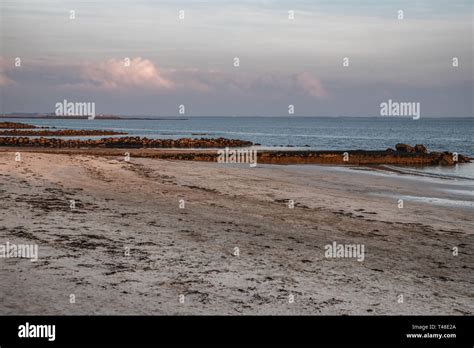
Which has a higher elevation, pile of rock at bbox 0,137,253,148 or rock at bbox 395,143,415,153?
pile of rock at bbox 0,137,253,148

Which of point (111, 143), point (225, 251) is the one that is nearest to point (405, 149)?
point (111, 143)

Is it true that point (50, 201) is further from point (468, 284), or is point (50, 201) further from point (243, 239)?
point (468, 284)

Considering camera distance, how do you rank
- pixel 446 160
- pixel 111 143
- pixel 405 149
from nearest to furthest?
pixel 446 160
pixel 405 149
pixel 111 143

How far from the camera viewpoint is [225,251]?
10758 millimetres

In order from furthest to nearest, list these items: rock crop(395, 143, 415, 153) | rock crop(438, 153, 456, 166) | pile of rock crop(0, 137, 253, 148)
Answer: pile of rock crop(0, 137, 253, 148)
rock crop(395, 143, 415, 153)
rock crop(438, 153, 456, 166)

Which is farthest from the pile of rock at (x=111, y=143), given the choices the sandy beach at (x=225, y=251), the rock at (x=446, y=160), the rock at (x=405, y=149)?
the sandy beach at (x=225, y=251)

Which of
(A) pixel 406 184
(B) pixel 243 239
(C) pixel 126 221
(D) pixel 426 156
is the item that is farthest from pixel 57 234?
(D) pixel 426 156

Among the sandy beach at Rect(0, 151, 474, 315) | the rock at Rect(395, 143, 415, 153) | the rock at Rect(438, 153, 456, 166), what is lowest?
the sandy beach at Rect(0, 151, 474, 315)

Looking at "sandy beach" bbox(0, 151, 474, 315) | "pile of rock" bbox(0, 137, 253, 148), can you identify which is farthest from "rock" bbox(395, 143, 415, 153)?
"sandy beach" bbox(0, 151, 474, 315)

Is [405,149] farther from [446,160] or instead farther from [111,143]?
[111,143]

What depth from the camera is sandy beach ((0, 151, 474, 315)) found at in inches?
301

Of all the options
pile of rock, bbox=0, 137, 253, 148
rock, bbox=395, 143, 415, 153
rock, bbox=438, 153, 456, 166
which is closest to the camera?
rock, bbox=438, 153, 456, 166

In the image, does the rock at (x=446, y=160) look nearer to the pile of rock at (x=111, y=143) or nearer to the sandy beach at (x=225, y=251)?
the sandy beach at (x=225, y=251)

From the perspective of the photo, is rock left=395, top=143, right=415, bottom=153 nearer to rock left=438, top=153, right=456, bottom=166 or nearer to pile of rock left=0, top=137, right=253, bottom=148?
rock left=438, top=153, right=456, bottom=166
